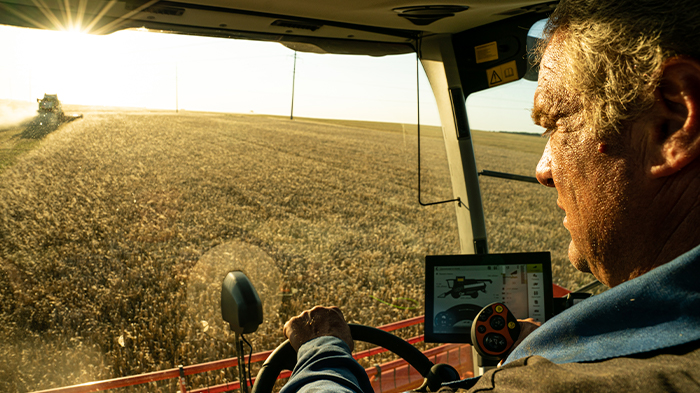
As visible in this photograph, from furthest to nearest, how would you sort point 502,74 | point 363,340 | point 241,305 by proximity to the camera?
1. point 502,74
2. point 363,340
3. point 241,305

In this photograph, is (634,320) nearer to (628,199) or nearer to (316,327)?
(628,199)

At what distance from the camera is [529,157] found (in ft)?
69.1

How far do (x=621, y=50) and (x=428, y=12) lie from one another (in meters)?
1.43

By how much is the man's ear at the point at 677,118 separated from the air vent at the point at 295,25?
62.0 inches

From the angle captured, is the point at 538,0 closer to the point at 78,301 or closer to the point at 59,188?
the point at 78,301

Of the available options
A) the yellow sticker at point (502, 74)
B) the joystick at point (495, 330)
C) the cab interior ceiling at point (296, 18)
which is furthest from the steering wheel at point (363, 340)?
the yellow sticker at point (502, 74)

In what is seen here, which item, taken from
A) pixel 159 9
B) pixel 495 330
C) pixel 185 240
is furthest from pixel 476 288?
pixel 185 240

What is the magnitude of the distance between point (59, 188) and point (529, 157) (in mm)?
19292

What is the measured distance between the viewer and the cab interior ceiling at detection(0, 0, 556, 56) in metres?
1.52

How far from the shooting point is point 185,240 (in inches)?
306

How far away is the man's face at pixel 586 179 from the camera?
0.63 meters

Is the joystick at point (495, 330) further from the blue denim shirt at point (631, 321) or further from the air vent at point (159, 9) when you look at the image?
the air vent at point (159, 9)

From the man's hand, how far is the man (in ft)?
2.16

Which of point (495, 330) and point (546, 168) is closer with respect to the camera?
point (546, 168)
